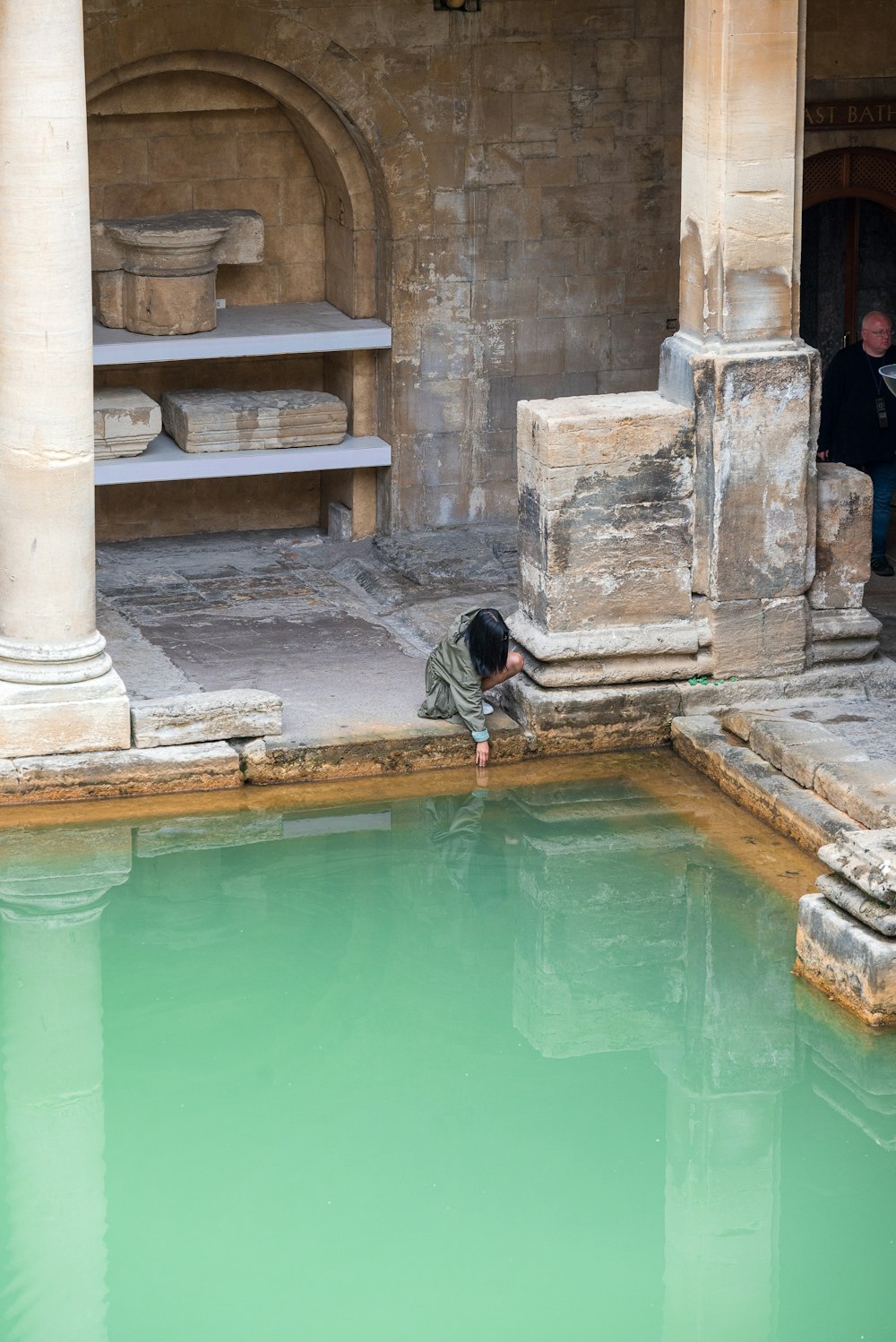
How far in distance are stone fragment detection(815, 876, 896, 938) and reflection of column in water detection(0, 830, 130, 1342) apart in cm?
260

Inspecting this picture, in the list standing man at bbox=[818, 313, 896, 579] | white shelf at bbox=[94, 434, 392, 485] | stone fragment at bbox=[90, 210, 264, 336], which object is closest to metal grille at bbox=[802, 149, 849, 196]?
standing man at bbox=[818, 313, 896, 579]

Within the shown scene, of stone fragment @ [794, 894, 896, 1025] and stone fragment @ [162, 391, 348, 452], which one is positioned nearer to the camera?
stone fragment @ [794, 894, 896, 1025]

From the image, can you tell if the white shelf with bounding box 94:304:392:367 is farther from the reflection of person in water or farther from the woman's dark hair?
the reflection of person in water

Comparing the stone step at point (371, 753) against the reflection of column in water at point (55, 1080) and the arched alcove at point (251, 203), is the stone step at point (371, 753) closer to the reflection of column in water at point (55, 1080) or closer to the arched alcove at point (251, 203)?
the reflection of column in water at point (55, 1080)

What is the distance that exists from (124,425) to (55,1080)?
214 inches

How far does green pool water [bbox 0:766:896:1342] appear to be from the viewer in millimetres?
5891

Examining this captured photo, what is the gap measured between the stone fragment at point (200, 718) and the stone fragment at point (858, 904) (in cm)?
281

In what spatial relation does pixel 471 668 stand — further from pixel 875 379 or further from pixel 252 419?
pixel 875 379

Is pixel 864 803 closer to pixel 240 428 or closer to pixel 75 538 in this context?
pixel 75 538

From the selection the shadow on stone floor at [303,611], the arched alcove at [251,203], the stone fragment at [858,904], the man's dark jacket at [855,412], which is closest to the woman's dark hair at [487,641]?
the shadow on stone floor at [303,611]

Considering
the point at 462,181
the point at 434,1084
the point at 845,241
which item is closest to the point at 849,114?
the point at 845,241

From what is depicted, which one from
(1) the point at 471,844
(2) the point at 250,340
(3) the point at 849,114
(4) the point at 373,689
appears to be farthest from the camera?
(3) the point at 849,114

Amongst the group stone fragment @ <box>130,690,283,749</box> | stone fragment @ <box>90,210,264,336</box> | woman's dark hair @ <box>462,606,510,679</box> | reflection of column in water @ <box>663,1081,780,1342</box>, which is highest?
stone fragment @ <box>90,210,264,336</box>

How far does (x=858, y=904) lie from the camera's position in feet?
23.7
